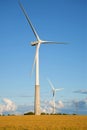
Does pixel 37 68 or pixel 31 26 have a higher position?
pixel 31 26

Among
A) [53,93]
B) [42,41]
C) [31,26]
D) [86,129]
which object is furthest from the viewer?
[53,93]

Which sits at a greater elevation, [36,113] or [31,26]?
[31,26]

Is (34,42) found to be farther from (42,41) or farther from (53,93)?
(53,93)

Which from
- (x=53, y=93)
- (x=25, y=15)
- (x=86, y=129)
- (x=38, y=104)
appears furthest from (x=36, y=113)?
(x=86, y=129)

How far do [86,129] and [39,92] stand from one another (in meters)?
56.3

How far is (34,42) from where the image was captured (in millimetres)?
92750

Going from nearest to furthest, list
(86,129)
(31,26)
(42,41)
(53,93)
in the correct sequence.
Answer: (86,129), (31,26), (42,41), (53,93)

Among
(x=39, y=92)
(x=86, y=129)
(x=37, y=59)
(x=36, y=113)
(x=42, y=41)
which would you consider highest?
(x=42, y=41)

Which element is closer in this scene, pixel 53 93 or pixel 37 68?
pixel 37 68

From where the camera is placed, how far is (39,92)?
88.9m

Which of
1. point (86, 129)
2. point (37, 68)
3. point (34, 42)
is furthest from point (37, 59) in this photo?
point (86, 129)

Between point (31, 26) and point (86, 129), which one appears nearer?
point (86, 129)

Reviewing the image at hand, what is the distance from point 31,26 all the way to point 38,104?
2041 cm

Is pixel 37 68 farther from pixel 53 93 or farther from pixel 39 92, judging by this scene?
pixel 53 93
